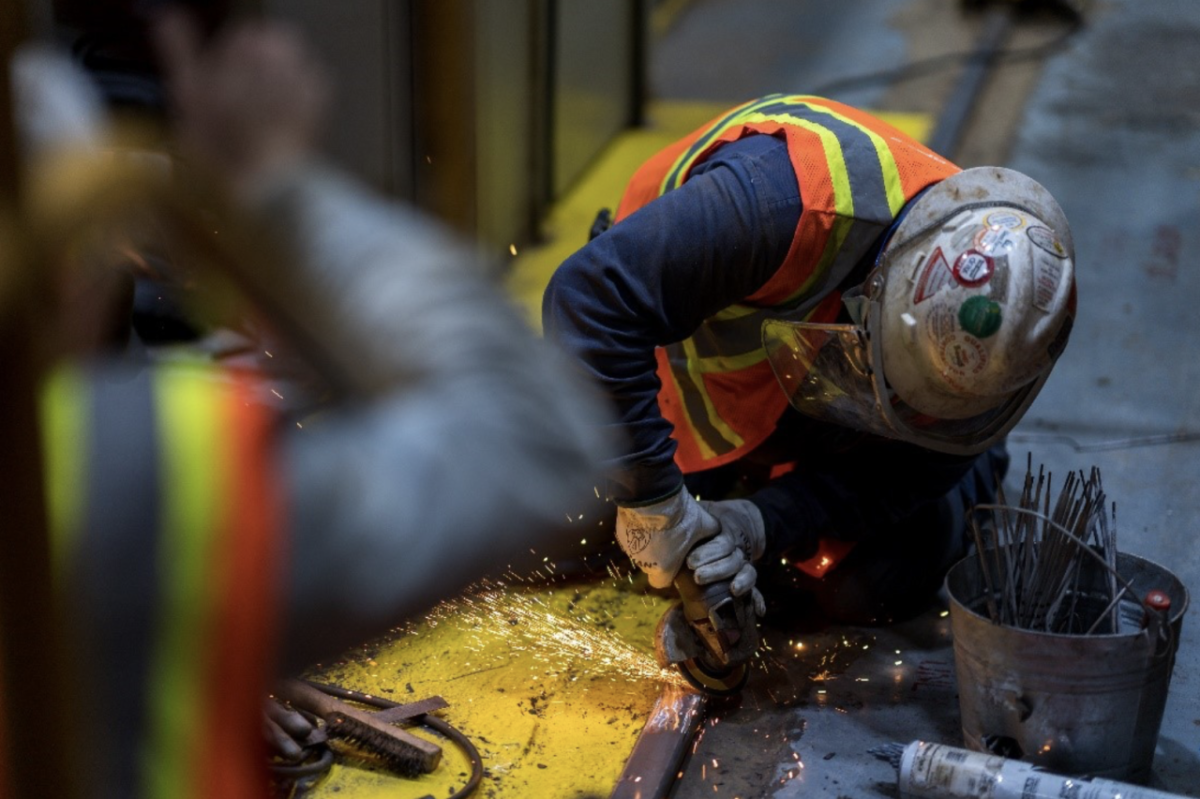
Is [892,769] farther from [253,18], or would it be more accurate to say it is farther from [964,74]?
[964,74]

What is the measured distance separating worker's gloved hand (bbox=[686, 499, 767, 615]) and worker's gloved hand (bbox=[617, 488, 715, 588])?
0.03 m

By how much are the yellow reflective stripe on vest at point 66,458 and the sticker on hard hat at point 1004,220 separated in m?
2.08

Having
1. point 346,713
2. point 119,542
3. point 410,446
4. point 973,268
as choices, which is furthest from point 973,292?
point 119,542

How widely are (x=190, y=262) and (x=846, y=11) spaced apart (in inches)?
294

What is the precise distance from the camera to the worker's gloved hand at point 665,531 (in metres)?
2.91

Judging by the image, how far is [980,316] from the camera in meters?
2.61

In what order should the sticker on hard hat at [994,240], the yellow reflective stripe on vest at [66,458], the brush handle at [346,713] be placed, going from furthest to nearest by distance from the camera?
the brush handle at [346,713], the sticker on hard hat at [994,240], the yellow reflective stripe on vest at [66,458]

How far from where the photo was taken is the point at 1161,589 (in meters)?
2.84

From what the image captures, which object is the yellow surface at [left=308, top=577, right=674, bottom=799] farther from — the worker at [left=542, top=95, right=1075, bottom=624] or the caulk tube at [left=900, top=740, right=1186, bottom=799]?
the caulk tube at [left=900, top=740, right=1186, bottom=799]

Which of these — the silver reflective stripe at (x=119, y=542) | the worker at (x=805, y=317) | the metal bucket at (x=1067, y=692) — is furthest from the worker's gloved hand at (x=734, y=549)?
the silver reflective stripe at (x=119, y=542)

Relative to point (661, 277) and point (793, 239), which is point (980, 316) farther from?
point (661, 277)

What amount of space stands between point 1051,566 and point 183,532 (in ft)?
7.21

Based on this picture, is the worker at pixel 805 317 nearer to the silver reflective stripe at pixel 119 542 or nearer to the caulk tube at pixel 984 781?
the caulk tube at pixel 984 781

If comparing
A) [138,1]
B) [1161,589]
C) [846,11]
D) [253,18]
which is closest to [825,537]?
[1161,589]
